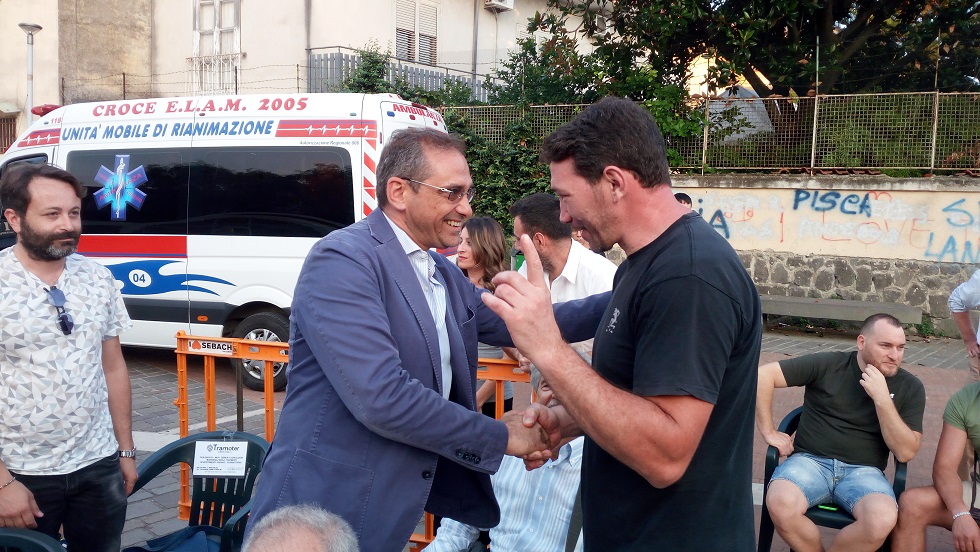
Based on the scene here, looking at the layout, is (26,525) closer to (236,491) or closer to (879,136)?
(236,491)

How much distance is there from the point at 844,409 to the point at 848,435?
0.46 ft

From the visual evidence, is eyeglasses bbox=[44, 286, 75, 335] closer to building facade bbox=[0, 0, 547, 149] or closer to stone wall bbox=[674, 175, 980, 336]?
stone wall bbox=[674, 175, 980, 336]

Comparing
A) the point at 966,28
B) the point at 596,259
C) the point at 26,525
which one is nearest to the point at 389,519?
the point at 26,525

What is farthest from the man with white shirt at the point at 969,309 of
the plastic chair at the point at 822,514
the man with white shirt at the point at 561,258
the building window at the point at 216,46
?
the building window at the point at 216,46

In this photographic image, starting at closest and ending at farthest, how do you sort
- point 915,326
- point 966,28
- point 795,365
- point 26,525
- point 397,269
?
point 397,269 → point 26,525 → point 795,365 → point 915,326 → point 966,28

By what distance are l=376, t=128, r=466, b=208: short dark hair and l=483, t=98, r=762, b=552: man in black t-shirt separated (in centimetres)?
50

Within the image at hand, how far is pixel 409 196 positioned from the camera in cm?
242

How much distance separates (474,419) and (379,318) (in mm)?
381

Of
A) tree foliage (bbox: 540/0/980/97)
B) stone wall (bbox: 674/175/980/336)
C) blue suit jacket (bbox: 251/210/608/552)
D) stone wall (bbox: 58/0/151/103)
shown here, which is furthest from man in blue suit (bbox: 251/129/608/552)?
stone wall (bbox: 58/0/151/103)

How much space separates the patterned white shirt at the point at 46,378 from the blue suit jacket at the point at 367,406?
4.07ft

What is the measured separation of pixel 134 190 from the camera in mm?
8555

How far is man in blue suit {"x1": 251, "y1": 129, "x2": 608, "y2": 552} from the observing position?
2.09m

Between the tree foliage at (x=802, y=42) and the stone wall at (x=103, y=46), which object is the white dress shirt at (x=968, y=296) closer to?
the tree foliage at (x=802, y=42)

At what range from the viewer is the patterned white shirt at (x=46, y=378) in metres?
3.00
